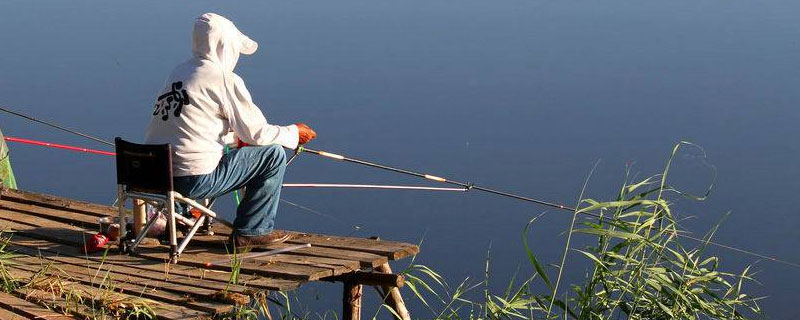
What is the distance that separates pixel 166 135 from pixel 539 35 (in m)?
13.9

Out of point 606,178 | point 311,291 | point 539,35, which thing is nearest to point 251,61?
point 539,35

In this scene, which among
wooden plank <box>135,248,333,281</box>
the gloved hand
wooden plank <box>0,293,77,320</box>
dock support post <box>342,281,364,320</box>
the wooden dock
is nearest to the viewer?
wooden plank <box>0,293,77,320</box>

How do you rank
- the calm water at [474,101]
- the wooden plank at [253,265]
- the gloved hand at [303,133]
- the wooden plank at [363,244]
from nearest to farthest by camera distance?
the wooden plank at [253,265] < the wooden plank at [363,244] < the gloved hand at [303,133] < the calm water at [474,101]

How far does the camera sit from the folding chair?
5.16 metres

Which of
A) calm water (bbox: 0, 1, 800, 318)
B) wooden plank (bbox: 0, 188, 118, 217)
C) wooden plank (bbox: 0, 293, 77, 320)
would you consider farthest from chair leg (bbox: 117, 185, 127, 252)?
calm water (bbox: 0, 1, 800, 318)

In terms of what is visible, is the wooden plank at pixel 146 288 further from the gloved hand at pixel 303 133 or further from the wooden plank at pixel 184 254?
the gloved hand at pixel 303 133

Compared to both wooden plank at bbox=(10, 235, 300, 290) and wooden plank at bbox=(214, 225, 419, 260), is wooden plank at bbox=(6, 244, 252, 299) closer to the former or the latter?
wooden plank at bbox=(10, 235, 300, 290)

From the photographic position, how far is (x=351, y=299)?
5742 millimetres

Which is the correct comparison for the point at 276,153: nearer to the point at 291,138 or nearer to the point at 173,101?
the point at 291,138

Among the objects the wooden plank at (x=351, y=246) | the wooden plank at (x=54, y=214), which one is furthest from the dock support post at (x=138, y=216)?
the wooden plank at (x=54, y=214)

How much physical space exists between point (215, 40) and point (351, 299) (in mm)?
1182

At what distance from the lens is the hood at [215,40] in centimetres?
525

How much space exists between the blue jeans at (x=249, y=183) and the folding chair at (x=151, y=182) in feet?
0.21

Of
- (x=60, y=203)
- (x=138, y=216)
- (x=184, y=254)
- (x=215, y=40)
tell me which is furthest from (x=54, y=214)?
(x=215, y=40)
